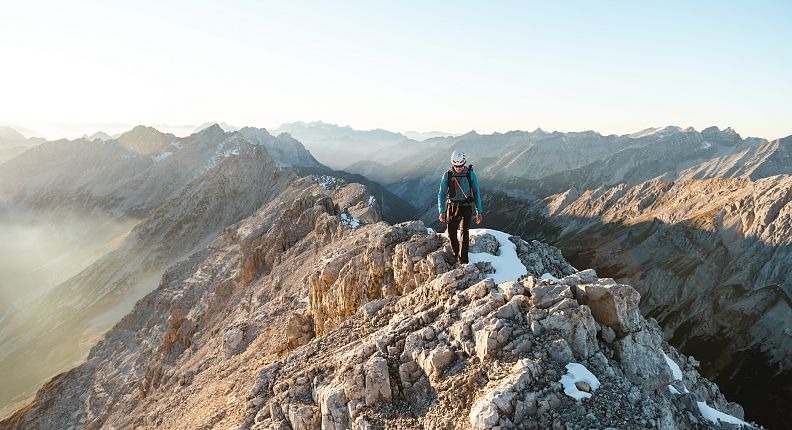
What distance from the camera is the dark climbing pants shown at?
17.5 m

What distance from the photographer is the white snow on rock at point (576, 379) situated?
10.9m

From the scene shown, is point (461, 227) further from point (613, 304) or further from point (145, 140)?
point (145, 140)

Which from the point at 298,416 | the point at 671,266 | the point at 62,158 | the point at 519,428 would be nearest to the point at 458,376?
the point at 519,428

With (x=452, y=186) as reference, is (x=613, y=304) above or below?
below

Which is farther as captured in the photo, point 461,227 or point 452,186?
point 461,227

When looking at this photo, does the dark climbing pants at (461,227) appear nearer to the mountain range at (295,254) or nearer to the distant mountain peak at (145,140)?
the mountain range at (295,254)

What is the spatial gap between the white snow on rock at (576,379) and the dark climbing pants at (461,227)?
6849 mm

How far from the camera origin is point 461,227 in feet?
59.3

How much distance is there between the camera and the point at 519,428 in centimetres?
1049

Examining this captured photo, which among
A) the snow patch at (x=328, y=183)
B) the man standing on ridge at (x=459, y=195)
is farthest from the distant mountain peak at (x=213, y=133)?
Result: the man standing on ridge at (x=459, y=195)

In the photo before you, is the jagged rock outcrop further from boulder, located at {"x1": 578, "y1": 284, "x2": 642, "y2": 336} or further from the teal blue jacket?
the teal blue jacket

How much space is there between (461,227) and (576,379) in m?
7.80

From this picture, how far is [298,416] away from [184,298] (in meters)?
55.4

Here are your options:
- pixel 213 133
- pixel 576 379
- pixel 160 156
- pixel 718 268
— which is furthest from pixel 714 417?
pixel 160 156
